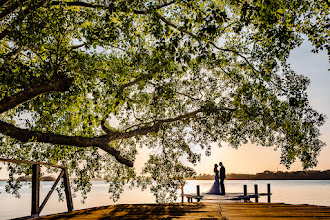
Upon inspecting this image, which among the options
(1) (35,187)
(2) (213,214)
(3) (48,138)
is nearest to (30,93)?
(3) (48,138)

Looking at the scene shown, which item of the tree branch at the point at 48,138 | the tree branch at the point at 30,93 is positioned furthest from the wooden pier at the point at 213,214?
the tree branch at the point at 30,93

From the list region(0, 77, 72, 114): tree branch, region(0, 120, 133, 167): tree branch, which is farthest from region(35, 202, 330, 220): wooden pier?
region(0, 77, 72, 114): tree branch

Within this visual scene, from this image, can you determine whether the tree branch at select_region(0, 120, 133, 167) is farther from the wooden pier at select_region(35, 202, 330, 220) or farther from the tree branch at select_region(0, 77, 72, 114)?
the wooden pier at select_region(35, 202, 330, 220)

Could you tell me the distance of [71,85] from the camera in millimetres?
9445

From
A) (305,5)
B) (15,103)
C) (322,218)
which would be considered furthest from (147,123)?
(322,218)

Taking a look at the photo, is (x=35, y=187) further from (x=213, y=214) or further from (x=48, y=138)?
(x=48, y=138)

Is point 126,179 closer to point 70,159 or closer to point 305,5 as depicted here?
point 70,159

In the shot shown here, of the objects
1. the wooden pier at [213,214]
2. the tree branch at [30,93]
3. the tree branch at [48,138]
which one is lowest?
the wooden pier at [213,214]

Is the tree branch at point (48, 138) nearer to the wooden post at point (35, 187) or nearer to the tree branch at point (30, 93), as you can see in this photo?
the tree branch at point (30, 93)

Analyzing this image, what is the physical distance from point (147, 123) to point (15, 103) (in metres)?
6.55

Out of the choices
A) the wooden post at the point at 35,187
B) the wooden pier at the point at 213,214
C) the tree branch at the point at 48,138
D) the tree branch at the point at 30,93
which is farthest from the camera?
the tree branch at the point at 48,138

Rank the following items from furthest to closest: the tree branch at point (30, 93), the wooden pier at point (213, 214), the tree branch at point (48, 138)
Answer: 1. the tree branch at point (48, 138)
2. the tree branch at point (30, 93)
3. the wooden pier at point (213, 214)

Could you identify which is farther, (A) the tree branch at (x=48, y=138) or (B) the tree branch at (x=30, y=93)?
(A) the tree branch at (x=48, y=138)

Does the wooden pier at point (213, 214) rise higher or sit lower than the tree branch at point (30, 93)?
lower
